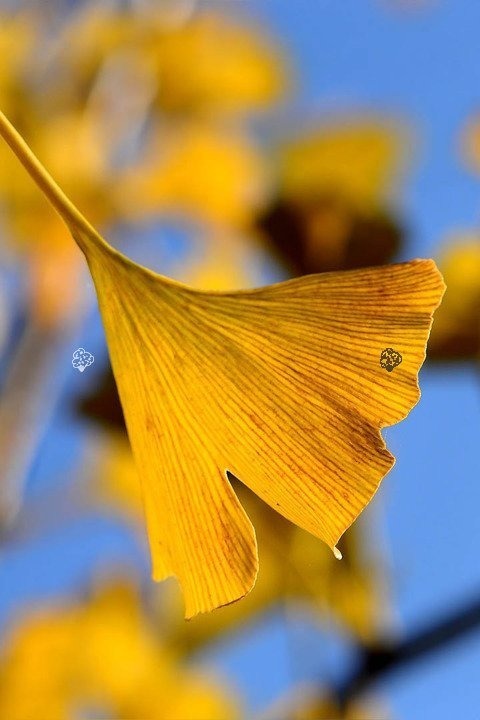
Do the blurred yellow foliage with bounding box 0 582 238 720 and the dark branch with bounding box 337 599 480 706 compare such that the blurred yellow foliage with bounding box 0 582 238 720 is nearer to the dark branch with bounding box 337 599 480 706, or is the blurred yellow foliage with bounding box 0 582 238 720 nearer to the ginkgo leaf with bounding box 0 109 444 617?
the dark branch with bounding box 337 599 480 706

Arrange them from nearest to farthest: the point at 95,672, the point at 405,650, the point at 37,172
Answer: the point at 37,172
the point at 405,650
the point at 95,672

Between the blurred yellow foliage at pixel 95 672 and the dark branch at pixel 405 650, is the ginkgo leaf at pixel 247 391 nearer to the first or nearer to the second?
the dark branch at pixel 405 650

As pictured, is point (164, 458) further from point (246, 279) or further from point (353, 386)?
point (246, 279)

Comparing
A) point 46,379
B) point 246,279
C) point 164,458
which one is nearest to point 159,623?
point 46,379

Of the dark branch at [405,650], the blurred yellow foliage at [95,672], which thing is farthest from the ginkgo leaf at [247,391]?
the blurred yellow foliage at [95,672]

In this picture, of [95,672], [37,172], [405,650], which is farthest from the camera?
[95,672]

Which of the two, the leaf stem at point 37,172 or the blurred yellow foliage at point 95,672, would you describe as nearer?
the leaf stem at point 37,172

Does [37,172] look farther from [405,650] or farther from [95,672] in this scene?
[95,672]

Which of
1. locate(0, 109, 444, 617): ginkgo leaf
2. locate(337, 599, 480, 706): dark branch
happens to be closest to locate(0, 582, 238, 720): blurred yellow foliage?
locate(337, 599, 480, 706): dark branch

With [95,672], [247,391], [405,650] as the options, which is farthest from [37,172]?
[95,672]
